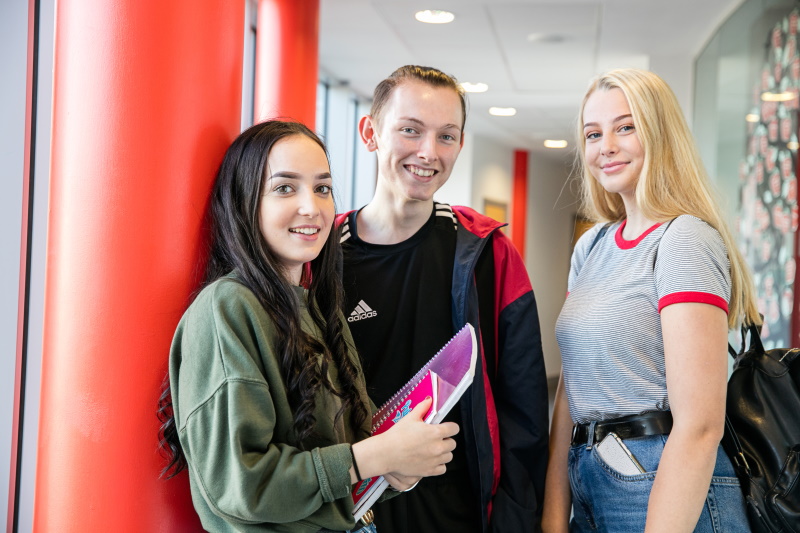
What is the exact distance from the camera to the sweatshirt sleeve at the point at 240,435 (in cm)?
127

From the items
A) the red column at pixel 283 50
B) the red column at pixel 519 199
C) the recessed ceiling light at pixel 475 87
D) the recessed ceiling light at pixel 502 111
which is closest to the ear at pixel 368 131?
the red column at pixel 283 50

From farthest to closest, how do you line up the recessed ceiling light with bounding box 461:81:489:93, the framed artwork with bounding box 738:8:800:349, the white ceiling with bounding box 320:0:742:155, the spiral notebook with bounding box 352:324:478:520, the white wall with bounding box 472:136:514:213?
the white wall with bounding box 472:136:514:213, the recessed ceiling light with bounding box 461:81:489:93, the white ceiling with bounding box 320:0:742:155, the framed artwork with bounding box 738:8:800:349, the spiral notebook with bounding box 352:324:478:520

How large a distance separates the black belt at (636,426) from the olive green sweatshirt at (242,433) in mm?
629

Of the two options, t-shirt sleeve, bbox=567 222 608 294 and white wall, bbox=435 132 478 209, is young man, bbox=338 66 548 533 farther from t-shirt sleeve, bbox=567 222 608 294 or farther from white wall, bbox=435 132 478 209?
white wall, bbox=435 132 478 209

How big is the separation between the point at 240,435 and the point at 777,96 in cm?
372

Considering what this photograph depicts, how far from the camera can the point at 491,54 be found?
6.66m

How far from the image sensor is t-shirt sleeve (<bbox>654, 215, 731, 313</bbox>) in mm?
1544

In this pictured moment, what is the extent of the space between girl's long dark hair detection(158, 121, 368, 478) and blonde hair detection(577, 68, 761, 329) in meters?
0.71

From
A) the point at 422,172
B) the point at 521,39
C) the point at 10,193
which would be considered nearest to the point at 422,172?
the point at 422,172

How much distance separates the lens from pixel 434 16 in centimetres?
555

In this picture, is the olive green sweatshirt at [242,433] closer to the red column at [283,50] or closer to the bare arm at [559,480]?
the bare arm at [559,480]

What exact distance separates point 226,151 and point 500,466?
1002mm

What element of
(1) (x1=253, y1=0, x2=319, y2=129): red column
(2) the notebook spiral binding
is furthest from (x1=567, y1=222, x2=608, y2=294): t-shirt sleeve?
(1) (x1=253, y1=0, x2=319, y2=129): red column

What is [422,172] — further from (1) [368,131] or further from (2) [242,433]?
(2) [242,433]
